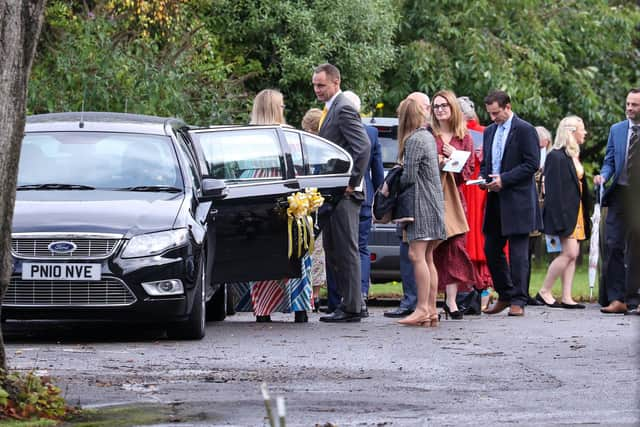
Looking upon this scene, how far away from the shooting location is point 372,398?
25.3 feet

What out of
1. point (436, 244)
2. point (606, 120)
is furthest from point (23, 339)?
point (606, 120)

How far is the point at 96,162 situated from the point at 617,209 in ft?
17.9

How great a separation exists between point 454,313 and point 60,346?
4389 millimetres

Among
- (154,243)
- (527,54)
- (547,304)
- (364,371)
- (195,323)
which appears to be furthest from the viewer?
(527,54)

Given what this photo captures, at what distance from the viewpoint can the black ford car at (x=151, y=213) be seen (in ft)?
34.0

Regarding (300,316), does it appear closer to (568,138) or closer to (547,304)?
(547,304)

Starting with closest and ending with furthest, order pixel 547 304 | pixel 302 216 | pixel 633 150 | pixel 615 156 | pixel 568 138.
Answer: pixel 633 150, pixel 302 216, pixel 615 156, pixel 568 138, pixel 547 304

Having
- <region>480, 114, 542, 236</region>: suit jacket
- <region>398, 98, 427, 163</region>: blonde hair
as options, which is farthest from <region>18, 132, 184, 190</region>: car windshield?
<region>480, 114, 542, 236</region>: suit jacket

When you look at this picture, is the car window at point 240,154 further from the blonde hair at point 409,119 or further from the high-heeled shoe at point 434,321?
the high-heeled shoe at point 434,321

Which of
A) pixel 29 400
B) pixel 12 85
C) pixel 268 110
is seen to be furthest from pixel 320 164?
pixel 29 400

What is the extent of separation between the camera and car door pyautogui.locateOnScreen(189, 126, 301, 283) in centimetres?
1215

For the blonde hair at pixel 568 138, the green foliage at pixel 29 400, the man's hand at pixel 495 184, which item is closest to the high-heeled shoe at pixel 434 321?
the man's hand at pixel 495 184

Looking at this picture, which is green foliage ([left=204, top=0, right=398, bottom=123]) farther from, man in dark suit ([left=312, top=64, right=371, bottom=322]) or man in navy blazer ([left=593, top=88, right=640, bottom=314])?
man in dark suit ([left=312, top=64, right=371, bottom=322])

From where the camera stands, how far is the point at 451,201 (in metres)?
13.4
